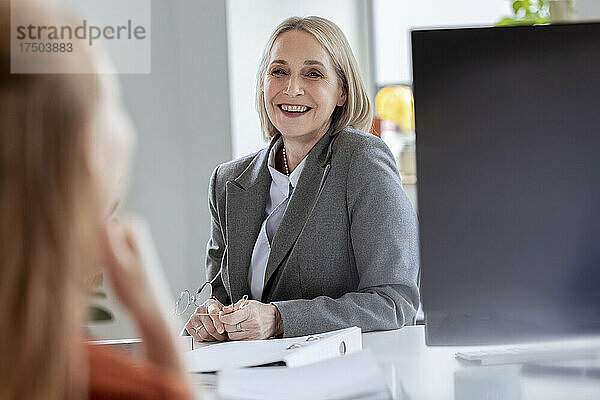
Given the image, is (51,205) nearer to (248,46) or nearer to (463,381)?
(463,381)

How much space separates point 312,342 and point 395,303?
446 mm

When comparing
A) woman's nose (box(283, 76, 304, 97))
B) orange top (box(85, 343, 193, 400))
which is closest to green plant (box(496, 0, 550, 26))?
woman's nose (box(283, 76, 304, 97))

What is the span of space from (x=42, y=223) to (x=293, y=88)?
1440 mm

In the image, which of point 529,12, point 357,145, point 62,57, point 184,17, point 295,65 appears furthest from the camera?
point 184,17

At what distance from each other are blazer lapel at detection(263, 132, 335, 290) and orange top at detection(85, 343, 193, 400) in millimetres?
1140

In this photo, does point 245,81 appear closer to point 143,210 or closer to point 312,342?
point 143,210

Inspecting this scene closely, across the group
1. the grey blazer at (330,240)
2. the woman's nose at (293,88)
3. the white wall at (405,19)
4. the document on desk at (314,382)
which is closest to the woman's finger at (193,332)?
the grey blazer at (330,240)

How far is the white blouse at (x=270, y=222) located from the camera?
1.65 metres

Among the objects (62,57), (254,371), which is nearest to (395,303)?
(254,371)

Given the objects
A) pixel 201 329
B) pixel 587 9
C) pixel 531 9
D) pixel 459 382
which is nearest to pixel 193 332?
pixel 201 329

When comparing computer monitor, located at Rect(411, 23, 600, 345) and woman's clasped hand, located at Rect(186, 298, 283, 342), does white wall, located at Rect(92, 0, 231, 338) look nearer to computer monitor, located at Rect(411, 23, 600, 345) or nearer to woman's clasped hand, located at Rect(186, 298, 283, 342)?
woman's clasped hand, located at Rect(186, 298, 283, 342)

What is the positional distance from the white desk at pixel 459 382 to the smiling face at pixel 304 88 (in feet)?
2.55

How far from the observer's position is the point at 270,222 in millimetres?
1688

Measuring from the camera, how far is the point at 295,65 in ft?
5.87
